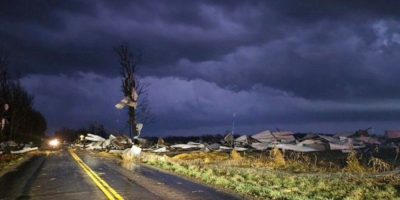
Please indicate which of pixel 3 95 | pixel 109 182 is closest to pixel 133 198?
pixel 109 182

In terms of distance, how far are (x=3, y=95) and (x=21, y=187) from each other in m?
47.8

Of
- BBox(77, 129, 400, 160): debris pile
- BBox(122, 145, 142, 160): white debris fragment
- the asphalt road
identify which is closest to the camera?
the asphalt road

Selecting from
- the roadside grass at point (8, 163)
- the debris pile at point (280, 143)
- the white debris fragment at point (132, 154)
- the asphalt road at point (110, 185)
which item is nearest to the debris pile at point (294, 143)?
the debris pile at point (280, 143)

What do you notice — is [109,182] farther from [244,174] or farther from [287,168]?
[287,168]

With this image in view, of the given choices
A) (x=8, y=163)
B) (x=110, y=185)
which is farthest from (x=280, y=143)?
(x=110, y=185)

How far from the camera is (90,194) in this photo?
53.0ft

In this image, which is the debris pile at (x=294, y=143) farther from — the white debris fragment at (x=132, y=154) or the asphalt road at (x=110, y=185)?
the asphalt road at (x=110, y=185)

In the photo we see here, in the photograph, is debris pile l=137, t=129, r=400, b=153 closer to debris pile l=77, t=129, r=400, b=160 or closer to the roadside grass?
debris pile l=77, t=129, r=400, b=160

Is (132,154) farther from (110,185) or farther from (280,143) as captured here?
(280,143)

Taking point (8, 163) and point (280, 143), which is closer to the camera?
point (8, 163)

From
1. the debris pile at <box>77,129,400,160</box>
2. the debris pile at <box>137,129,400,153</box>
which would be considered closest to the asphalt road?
the debris pile at <box>77,129,400,160</box>

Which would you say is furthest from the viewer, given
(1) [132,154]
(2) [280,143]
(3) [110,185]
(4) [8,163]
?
(2) [280,143]

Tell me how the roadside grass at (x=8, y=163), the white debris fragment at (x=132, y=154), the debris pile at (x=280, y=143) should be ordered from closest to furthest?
1. the roadside grass at (x=8, y=163)
2. the white debris fragment at (x=132, y=154)
3. the debris pile at (x=280, y=143)

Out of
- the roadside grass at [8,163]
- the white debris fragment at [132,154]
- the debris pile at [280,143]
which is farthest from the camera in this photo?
the debris pile at [280,143]
